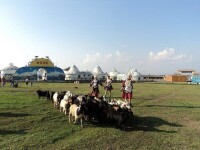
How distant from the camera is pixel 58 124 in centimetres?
1364

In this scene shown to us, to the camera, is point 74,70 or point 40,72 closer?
point 40,72

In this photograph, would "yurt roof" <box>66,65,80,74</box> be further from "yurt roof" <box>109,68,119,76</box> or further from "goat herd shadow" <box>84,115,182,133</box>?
"goat herd shadow" <box>84,115,182,133</box>

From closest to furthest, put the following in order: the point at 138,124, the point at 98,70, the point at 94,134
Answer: the point at 94,134 < the point at 138,124 < the point at 98,70

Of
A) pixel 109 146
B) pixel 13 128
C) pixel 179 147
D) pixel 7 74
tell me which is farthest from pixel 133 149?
pixel 7 74

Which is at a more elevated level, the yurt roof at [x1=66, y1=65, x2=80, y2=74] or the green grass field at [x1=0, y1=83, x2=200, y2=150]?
the yurt roof at [x1=66, y1=65, x2=80, y2=74]

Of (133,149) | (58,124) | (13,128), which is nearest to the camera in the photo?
(133,149)

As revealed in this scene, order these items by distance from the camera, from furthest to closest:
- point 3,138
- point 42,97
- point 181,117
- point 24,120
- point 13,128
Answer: point 42,97, point 181,117, point 24,120, point 13,128, point 3,138

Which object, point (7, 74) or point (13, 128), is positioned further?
point (7, 74)

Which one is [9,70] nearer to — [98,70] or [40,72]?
[40,72]

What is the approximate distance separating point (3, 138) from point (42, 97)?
610 inches

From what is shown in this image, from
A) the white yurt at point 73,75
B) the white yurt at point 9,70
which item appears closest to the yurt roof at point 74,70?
the white yurt at point 73,75

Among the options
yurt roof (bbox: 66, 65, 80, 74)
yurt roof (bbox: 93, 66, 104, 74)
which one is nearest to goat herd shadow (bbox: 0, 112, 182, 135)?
yurt roof (bbox: 66, 65, 80, 74)

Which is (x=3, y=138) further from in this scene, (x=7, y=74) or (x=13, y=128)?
(x=7, y=74)

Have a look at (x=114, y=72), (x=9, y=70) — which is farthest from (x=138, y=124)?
(x=114, y=72)
